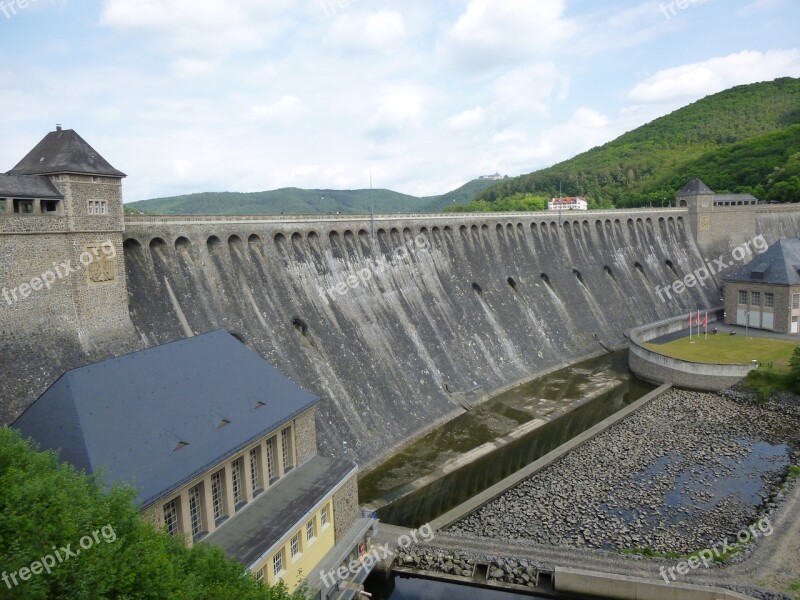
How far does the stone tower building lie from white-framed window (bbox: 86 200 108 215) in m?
0.05

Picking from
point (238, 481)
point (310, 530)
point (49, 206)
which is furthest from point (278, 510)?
point (49, 206)

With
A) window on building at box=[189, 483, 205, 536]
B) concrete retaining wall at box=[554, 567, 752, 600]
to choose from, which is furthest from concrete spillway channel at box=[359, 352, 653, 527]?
window on building at box=[189, 483, 205, 536]

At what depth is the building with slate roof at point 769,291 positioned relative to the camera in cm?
5450

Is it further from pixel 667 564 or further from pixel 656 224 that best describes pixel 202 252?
pixel 656 224

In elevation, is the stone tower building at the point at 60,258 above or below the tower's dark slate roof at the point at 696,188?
below

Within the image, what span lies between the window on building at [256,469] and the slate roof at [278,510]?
0.39 metres

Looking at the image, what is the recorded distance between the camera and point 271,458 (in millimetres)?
23500

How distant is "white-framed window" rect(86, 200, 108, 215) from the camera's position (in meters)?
27.6

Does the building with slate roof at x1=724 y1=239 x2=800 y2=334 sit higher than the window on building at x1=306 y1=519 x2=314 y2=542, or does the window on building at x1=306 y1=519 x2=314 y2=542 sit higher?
the building with slate roof at x1=724 y1=239 x2=800 y2=334

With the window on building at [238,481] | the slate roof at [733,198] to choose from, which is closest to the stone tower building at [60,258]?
the window on building at [238,481]

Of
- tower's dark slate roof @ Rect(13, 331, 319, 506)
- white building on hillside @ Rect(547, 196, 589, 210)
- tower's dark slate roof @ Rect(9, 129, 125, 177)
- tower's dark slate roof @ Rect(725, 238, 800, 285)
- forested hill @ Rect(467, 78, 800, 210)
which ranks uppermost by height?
forested hill @ Rect(467, 78, 800, 210)

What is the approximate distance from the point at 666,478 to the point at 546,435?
334 inches

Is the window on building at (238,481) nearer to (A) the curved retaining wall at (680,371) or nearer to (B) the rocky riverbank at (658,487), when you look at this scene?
(B) the rocky riverbank at (658,487)

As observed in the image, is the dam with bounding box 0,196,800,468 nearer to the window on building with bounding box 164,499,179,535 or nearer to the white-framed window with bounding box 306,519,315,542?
the window on building with bounding box 164,499,179,535
